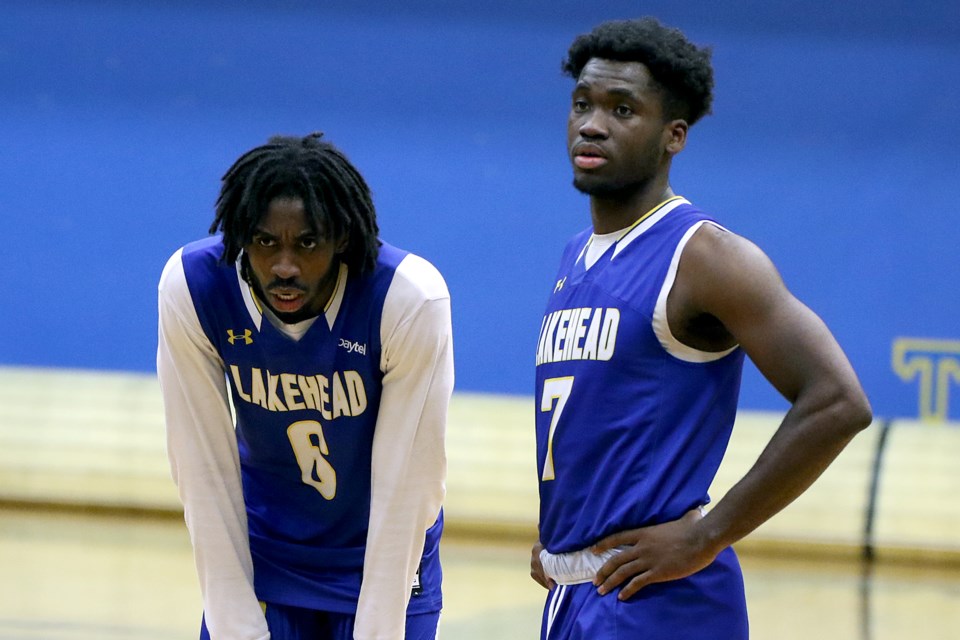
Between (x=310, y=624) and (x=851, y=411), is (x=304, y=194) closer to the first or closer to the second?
(x=310, y=624)

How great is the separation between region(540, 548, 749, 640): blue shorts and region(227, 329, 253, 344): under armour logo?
84cm

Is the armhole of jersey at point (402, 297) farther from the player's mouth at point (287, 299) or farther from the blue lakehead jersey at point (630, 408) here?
the blue lakehead jersey at point (630, 408)

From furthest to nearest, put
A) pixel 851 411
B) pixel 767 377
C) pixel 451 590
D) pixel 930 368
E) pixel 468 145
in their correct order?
pixel 468 145 → pixel 930 368 → pixel 451 590 → pixel 767 377 → pixel 851 411

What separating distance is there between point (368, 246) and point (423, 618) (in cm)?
87

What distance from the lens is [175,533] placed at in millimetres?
6695

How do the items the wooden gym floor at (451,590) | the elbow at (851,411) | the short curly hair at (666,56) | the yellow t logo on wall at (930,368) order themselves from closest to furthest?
the elbow at (851,411), the short curly hair at (666,56), the wooden gym floor at (451,590), the yellow t logo on wall at (930,368)

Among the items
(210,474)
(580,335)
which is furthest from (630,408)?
(210,474)

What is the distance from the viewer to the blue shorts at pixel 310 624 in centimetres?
281

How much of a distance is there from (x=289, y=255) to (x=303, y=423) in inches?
15.9

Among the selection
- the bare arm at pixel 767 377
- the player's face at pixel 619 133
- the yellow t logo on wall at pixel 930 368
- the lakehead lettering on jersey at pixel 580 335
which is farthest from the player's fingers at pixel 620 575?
the yellow t logo on wall at pixel 930 368

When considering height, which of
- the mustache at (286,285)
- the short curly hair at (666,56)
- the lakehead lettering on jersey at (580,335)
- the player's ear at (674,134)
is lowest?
the lakehead lettering on jersey at (580,335)

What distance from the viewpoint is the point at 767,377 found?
2.35 m

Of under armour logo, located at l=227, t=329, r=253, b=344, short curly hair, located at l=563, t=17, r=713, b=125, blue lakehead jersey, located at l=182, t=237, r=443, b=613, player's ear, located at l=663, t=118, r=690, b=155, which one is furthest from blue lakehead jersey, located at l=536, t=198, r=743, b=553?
under armour logo, located at l=227, t=329, r=253, b=344

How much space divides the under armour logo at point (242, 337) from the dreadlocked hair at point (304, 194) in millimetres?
155
